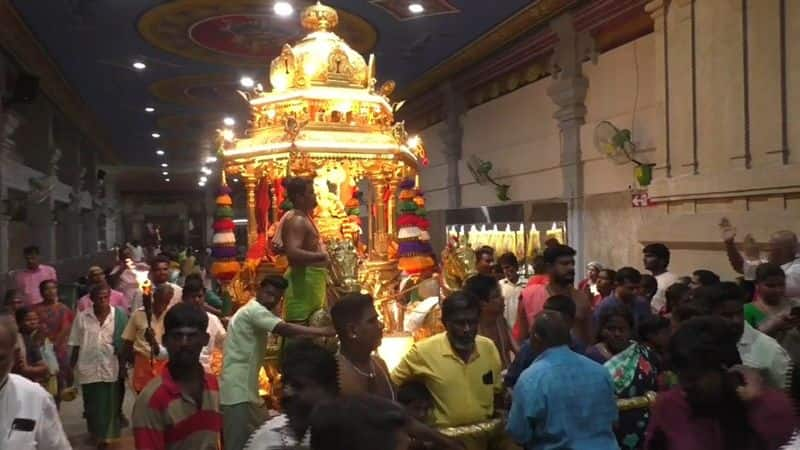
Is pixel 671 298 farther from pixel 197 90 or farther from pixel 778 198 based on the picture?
pixel 197 90

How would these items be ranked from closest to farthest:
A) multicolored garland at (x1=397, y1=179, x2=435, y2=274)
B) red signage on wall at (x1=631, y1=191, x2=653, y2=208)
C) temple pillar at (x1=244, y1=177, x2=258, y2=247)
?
multicolored garland at (x1=397, y1=179, x2=435, y2=274), temple pillar at (x1=244, y1=177, x2=258, y2=247), red signage on wall at (x1=631, y1=191, x2=653, y2=208)

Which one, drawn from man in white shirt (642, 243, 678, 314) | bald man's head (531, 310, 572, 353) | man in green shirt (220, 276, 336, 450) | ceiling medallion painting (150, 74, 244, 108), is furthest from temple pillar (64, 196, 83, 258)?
bald man's head (531, 310, 572, 353)

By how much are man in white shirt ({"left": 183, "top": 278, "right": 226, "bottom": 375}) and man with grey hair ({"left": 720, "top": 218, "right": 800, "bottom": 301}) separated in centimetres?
390

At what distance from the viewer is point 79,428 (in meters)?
6.98

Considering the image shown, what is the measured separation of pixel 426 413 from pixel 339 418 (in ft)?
5.79

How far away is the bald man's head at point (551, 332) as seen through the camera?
10.5ft

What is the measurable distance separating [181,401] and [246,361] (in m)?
1.56

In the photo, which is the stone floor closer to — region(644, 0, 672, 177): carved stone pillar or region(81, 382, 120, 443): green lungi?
region(81, 382, 120, 443): green lungi

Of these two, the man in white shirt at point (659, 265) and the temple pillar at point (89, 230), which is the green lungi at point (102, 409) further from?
the temple pillar at point (89, 230)

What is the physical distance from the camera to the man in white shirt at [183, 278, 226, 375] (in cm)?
538

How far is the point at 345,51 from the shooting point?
23.0 ft

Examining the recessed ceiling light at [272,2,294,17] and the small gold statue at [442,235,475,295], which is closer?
the small gold statue at [442,235,475,295]

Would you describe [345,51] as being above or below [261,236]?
above

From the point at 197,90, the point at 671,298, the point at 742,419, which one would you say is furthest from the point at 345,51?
the point at 197,90
